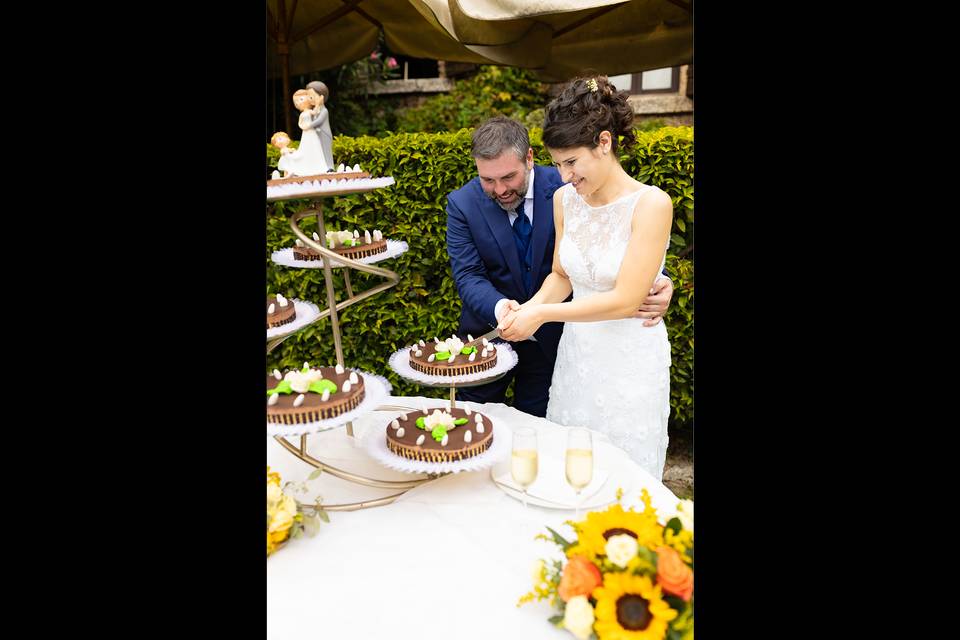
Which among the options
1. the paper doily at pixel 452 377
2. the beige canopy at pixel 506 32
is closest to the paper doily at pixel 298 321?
the paper doily at pixel 452 377

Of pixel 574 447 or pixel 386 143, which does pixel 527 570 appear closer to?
pixel 574 447

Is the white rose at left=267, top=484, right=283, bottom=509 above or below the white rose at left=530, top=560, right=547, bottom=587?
above

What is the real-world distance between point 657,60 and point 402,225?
1.41m

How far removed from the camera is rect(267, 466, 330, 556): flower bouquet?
1.40 meters

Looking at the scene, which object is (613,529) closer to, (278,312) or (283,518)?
(283,518)

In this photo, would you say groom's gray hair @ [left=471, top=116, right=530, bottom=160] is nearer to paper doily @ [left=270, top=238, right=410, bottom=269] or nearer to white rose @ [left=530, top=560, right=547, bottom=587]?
paper doily @ [left=270, top=238, right=410, bottom=269]

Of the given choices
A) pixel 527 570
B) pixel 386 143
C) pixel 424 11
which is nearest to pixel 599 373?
pixel 527 570

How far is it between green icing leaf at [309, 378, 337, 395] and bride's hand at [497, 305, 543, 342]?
0.66 metres

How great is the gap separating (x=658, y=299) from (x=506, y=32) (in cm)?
122

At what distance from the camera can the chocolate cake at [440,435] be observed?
154 centimetres

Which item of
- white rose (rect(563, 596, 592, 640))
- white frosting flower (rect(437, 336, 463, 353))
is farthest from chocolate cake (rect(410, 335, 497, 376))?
white rose (rect(563, 596, 592, 640))

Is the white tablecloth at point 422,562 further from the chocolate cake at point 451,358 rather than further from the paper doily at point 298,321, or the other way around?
the paper doily at point 298,321

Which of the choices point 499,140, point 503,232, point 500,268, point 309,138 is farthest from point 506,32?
point 309,138

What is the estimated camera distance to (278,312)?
1412 mm
